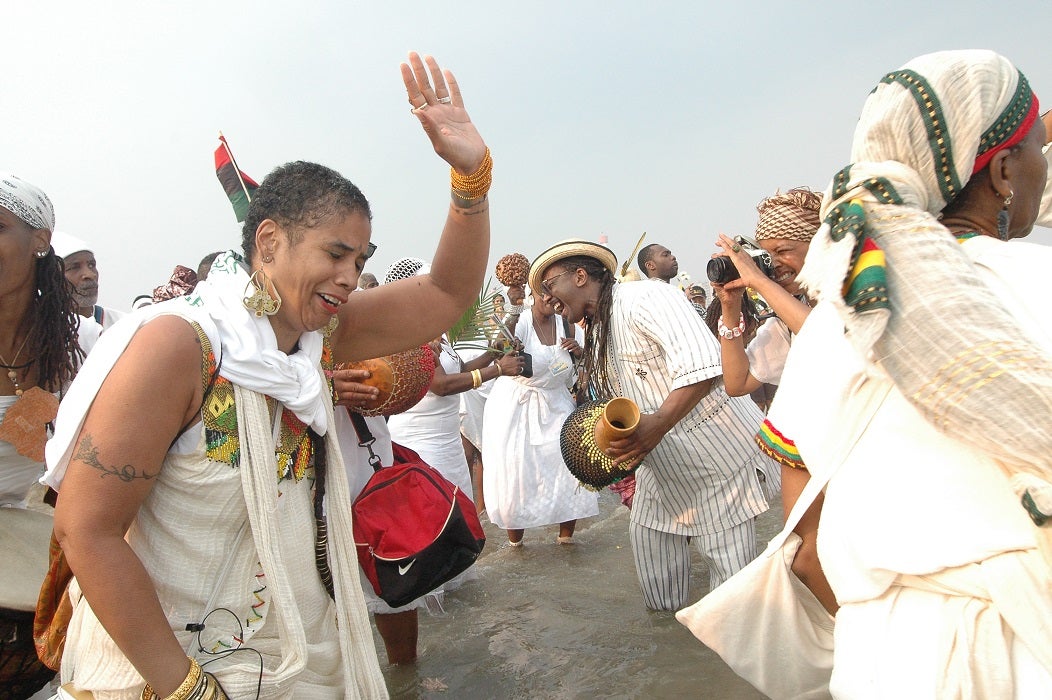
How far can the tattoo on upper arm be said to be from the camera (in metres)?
1.65

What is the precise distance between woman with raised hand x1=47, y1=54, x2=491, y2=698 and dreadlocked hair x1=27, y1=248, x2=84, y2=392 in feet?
3.46

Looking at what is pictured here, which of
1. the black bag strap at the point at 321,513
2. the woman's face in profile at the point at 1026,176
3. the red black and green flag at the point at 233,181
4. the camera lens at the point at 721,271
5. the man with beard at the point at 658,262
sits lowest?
the man with beard at the point at 658,262

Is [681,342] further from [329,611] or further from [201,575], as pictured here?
[201,575]

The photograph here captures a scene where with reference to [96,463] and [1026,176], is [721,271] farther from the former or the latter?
[96,463]

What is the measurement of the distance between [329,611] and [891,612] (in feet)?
4.86

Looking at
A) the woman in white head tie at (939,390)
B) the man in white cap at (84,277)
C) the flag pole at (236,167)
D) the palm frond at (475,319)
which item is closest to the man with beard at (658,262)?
the palm frond at (475,319)

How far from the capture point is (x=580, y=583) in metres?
4.80

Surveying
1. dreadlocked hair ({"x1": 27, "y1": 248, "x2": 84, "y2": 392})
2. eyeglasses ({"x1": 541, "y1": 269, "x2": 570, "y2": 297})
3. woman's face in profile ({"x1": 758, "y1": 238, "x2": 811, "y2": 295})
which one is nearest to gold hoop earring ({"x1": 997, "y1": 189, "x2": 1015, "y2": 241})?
woman's face in profile ({"x1": 758, "y1": 238, "x2": 811, "y2": 295})

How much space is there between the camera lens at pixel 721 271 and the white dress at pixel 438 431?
2608mm

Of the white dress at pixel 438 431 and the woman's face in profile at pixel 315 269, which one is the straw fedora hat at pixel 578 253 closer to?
the white dress at pixel 438 431

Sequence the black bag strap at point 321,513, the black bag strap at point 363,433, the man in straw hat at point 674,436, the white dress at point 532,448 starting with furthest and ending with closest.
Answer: the white dress at point 532,448 < the man in straw hat at point 674,436 < the black bag strap at point 363,433 < the black bag strap at point 321,513

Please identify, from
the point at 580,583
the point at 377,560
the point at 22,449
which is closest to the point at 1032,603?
the point at 377,560

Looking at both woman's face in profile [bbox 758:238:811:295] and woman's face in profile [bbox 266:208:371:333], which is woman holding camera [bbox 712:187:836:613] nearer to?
woman's face in profile [bbox 758:238:811:295]

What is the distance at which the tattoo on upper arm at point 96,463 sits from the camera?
64.9 inches
